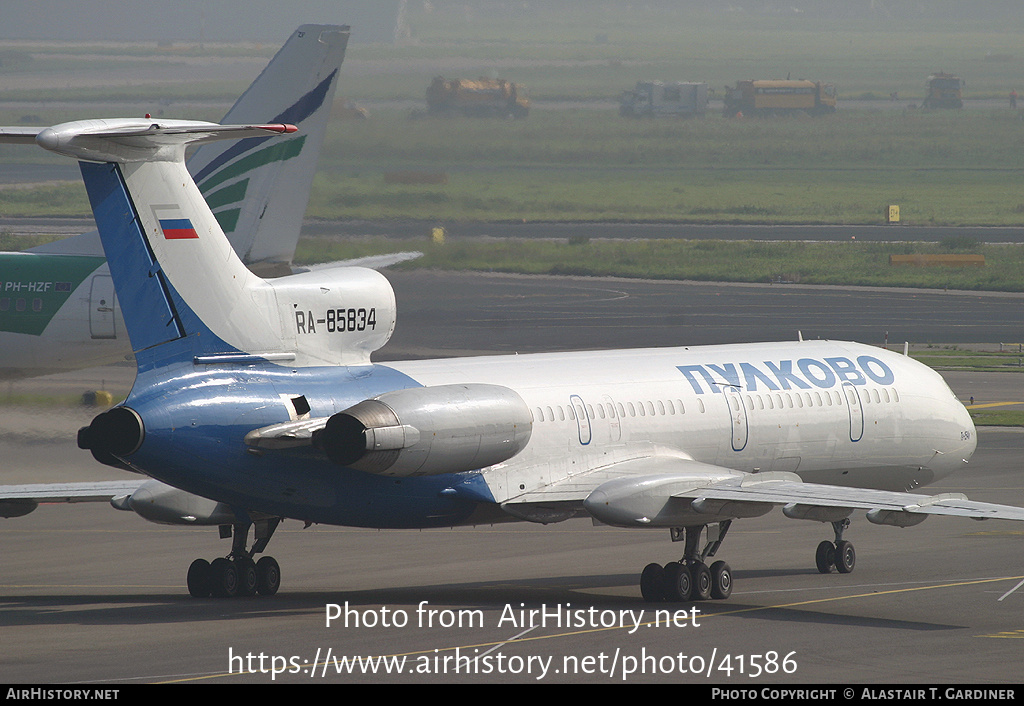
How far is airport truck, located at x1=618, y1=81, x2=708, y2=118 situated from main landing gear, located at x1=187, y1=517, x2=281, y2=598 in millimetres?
109686

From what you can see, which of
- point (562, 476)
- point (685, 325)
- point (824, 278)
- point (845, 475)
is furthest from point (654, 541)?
point (824, 278)

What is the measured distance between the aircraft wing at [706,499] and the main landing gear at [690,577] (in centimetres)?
78

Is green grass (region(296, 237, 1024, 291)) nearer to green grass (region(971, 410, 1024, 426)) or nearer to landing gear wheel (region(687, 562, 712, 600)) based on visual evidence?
green grass (region(971, 410, 1024, 426))

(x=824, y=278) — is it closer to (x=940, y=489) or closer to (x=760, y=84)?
(x=940, y=489)

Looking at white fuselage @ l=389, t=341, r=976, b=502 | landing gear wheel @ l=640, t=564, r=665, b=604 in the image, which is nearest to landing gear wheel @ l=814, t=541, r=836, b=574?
white fuselage @ l=389, t=341, r=976, b=502

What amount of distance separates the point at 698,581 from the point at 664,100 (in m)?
117

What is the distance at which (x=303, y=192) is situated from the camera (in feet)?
133

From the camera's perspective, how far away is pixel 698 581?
2756 cm

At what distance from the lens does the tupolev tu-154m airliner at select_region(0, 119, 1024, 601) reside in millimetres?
24812

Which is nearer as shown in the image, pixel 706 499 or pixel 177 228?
pixel 177 228

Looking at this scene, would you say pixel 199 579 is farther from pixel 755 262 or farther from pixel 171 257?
pixel 755 262

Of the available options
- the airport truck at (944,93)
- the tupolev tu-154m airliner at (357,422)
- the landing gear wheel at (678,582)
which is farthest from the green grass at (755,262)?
the airport truck at (944,93)

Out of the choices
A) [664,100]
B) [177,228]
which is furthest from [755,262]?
[177,228]

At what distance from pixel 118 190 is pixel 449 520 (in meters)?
7.75
